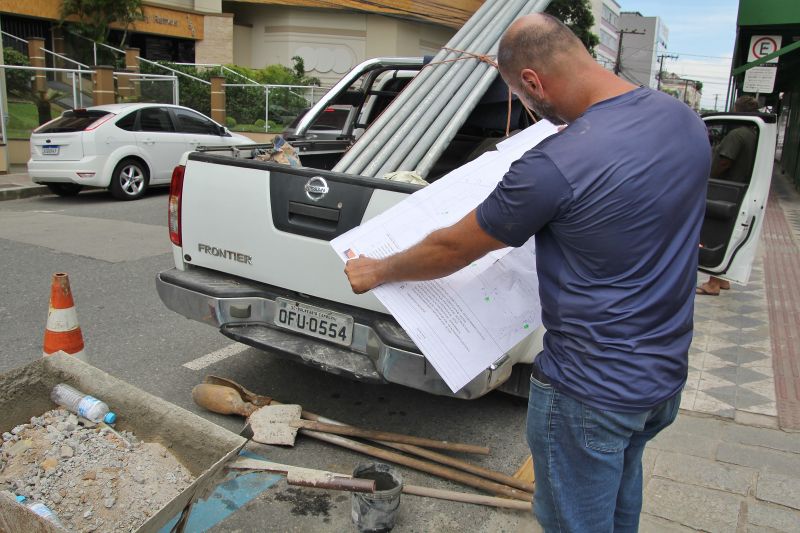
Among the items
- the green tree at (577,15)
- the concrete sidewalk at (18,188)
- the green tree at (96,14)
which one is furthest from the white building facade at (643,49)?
the concrete sidewalk at (18,188)

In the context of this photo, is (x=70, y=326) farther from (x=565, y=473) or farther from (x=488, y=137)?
(x=488, y=137)

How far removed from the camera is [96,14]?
26547mm

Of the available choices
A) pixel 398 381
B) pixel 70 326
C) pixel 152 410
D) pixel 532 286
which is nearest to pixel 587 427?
pixel 532 286

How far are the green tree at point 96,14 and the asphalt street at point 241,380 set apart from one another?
2164 centimetres

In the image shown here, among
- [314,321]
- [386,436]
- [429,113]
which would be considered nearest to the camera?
[314,321]

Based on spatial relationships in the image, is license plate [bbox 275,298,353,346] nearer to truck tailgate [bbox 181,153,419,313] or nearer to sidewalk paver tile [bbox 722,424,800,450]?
truck tailgate [bbox 181,153,419,313]

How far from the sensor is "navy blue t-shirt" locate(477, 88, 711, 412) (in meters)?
1.69

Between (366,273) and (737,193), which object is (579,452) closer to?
(366,273)

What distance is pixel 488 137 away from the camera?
554 centimetres

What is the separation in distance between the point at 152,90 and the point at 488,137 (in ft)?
50.7

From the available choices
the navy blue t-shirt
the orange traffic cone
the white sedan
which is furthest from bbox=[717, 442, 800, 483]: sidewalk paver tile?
the white sedan

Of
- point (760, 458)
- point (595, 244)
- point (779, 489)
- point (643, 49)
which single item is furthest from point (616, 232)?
point (643, 49)

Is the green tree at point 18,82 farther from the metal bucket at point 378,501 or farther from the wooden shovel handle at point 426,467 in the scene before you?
the metal bucket at point 378,501

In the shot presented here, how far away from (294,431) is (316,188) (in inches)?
52.8
